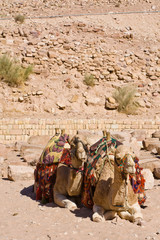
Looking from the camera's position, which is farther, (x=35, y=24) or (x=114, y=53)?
(x=35, y=24)

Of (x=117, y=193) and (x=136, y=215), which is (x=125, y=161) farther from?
(x=136, y=215)

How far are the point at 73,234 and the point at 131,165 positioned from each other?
104 cm

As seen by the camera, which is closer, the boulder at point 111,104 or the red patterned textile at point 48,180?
the red patterned textile at point 48,180

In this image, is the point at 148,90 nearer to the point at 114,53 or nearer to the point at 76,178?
the point at 114,53

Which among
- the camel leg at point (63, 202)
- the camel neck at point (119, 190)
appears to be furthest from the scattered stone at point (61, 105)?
the camel neck at point (119, 190)

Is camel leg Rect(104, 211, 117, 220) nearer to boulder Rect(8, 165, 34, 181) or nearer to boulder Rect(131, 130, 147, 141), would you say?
boulder Rect(8, 165, 34, 181)

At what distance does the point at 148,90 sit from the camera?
16.5 meters

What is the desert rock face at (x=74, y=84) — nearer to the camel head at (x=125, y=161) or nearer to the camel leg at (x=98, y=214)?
the camel leg at (x=98, y=214)

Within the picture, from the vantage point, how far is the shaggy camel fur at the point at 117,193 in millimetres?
3356

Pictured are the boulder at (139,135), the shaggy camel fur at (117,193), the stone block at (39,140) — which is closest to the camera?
the shaggy camel fur at (117,193)

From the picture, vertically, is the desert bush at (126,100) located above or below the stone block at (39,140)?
above

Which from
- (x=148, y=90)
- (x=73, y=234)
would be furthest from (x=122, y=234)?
(x=148, y=90)

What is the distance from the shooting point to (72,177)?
3.91m

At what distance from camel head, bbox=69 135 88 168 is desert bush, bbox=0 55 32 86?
11.1 metres
